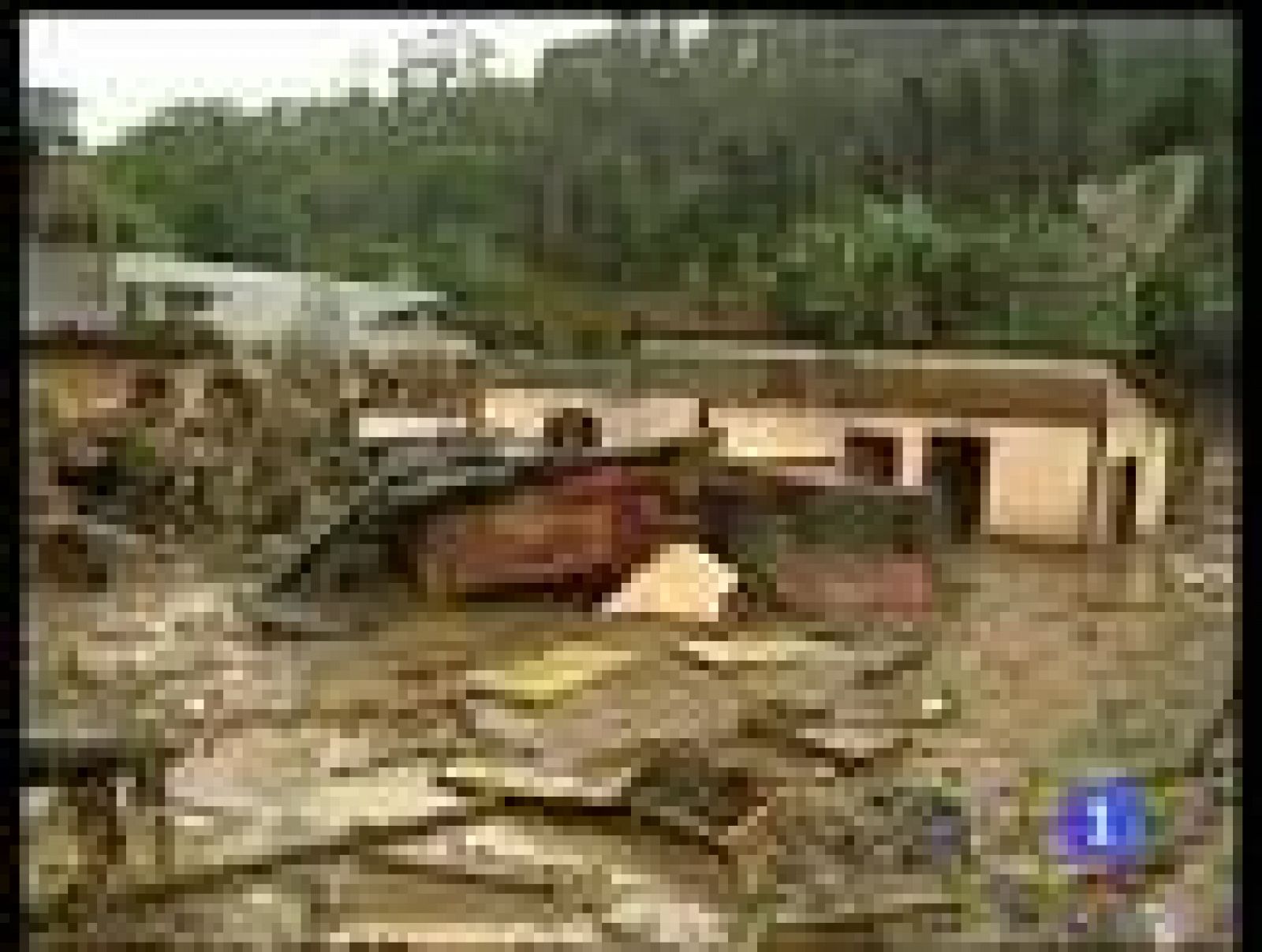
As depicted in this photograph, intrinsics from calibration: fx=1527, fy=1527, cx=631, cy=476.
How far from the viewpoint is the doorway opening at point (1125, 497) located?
104 inches

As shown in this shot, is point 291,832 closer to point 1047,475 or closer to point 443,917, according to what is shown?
point 443,917

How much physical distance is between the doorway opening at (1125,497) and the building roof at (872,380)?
0.10m

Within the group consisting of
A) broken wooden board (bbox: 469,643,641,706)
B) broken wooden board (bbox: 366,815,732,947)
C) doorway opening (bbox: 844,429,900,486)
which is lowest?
broken wooden board (bbox: 366,815,732,947)

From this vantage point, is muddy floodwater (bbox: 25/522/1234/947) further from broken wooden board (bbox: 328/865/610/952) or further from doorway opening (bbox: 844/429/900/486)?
doorway opening (bbox: 844/429/900/486)

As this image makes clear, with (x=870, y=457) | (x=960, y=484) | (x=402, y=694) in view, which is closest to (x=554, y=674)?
(x=402, y=694)

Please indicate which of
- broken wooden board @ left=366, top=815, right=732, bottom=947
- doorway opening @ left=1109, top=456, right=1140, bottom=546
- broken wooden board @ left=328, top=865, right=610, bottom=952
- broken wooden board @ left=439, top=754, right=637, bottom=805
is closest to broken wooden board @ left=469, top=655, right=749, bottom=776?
broken wooden board @ left=439, top=754, right=637, bottom=805

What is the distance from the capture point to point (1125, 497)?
265 cm

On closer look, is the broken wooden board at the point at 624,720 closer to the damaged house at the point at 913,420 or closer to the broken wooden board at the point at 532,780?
the broken wooden board at the point at 532,780

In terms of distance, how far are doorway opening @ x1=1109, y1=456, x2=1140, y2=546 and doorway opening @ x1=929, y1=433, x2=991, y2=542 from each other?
220 millimetres

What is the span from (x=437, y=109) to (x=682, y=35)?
1.47 feet

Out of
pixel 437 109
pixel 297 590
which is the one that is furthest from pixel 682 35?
pixel 297 590

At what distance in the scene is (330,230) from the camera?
8.90 ft

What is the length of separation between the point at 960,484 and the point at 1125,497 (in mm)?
282

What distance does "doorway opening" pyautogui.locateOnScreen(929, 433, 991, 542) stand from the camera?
2.68 m
